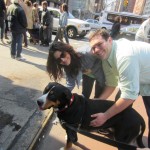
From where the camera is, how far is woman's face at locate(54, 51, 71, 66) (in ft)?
10.3

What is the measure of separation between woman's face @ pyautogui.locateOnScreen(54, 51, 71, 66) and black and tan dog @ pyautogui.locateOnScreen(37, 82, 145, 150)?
0.93 ft

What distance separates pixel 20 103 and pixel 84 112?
2.07 meters

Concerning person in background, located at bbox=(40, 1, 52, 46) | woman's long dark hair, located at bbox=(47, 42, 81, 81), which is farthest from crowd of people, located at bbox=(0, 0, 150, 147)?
person in background, located at bbox=(40, 1, 52, 46)

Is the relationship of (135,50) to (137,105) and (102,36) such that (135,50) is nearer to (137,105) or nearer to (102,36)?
(102,36)

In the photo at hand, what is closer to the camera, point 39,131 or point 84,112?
point 84,112

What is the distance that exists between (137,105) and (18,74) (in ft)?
9.67

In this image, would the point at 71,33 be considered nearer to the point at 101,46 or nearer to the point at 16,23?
the point at 16,23

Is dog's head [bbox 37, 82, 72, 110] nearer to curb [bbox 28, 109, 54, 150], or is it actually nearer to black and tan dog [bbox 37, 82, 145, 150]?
black and tan dog [bbox 37, 82, 145, 150]

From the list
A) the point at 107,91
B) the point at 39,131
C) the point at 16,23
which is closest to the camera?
the point at 107,91

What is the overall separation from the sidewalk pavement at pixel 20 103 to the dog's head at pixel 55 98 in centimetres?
90

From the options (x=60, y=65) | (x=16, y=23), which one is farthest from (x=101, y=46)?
(x=16, y=23)

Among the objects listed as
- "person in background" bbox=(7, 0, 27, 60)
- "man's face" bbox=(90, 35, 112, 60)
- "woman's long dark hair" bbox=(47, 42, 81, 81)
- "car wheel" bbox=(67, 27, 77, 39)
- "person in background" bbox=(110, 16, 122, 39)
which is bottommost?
"car wheel" bbox=(67, 27, 77, 39)

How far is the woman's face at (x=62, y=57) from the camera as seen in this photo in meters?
3.13

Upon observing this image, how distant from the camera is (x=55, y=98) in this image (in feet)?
9.84
